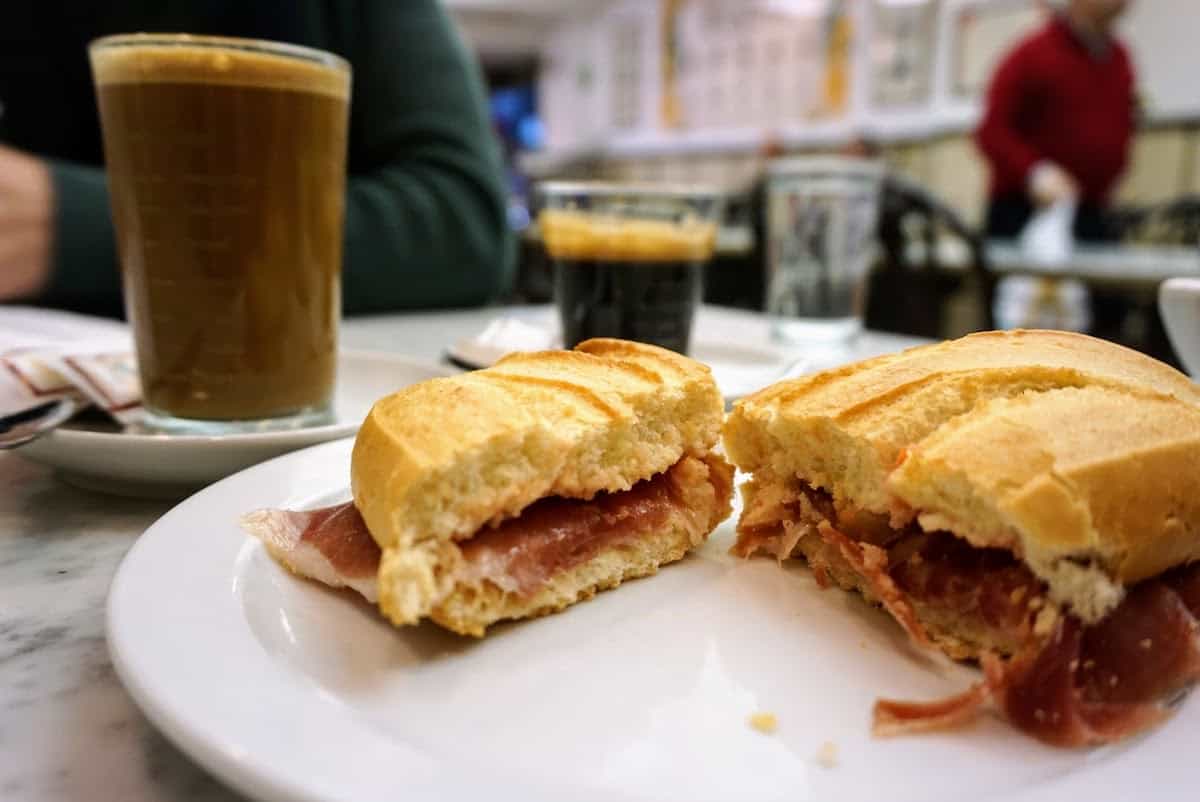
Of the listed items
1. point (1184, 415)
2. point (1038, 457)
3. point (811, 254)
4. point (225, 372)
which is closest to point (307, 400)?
point (225, 372)

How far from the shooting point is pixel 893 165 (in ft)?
32.4

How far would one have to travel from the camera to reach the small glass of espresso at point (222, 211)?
49.9 inches

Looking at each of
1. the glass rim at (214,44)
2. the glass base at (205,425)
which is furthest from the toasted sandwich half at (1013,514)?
the glass rim at (214,44)

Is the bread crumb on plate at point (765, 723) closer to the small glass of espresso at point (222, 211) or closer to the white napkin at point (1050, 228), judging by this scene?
the small glass of espresso at point (222, 211)

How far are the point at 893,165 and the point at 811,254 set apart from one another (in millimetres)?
8124

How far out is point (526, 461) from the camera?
3.20 feet

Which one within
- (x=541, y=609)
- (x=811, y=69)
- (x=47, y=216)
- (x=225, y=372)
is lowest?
(x=541, y=609)

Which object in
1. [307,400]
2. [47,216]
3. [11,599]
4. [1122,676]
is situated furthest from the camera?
[47,216]

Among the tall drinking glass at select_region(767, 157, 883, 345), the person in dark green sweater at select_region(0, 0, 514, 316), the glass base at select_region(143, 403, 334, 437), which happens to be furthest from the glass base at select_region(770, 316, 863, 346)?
the glass base at select_region(143, 403, 334, 437)

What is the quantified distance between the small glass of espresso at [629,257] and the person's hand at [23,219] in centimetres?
118

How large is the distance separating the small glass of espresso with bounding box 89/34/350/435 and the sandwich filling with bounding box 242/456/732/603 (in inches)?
17.3

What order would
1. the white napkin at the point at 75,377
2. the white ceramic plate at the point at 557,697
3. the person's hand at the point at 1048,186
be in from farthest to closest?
the person's hand at the point at 1048,186 → the white napkin at the point at 75,377 → the white ceramic plate at the point at 557,697

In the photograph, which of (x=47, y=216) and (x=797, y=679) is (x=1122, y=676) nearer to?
(x=797, y=679)

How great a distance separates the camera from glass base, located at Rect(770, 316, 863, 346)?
246cm
